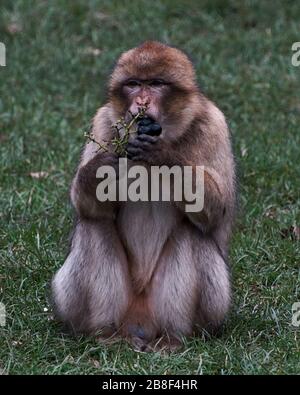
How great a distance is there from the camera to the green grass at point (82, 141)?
5.73m

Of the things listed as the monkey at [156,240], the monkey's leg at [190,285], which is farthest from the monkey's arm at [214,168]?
the monkey's leg at [190,285]

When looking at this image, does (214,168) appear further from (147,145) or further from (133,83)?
(133,83)

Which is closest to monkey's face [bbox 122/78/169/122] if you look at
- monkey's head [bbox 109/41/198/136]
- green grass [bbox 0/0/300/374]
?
monkey's head [bbox 109/41/198/136]

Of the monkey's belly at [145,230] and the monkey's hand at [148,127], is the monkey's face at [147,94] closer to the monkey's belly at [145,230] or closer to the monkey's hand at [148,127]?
the monkey's hand at [148,127]

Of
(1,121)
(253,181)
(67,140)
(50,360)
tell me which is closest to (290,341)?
(50,360)

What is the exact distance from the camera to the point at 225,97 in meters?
10.3

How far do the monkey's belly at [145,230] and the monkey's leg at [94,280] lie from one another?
0.23ft

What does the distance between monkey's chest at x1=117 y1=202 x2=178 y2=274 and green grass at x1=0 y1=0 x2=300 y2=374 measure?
1.69 feet

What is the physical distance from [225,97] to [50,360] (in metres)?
5.14

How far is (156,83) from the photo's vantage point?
5.67m

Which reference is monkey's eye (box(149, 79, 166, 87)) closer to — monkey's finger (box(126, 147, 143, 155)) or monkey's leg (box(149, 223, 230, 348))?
monkey's finger (box(126, 147, 143, 155))

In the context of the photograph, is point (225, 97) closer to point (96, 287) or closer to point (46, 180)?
point (46, 180)

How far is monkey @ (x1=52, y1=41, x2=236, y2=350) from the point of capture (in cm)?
570

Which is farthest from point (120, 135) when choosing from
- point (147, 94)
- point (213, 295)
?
point (213, 295)
